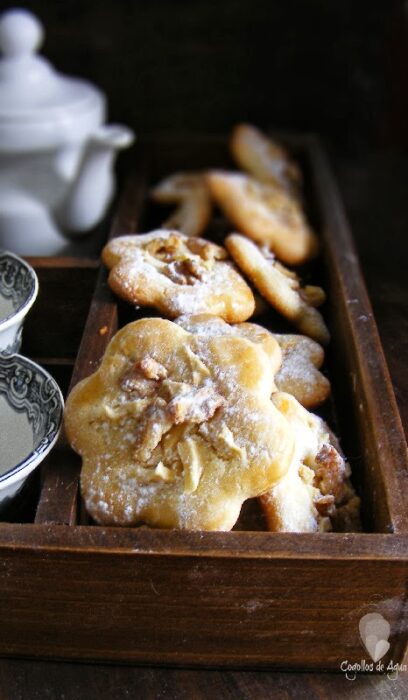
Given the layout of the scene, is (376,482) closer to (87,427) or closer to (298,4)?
(87,427)

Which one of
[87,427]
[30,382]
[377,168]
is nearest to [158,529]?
[87,427]

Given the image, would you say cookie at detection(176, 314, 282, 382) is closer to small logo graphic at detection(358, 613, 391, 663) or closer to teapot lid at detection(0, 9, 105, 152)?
small logo graphic at detection(358, 613, 391, 663)

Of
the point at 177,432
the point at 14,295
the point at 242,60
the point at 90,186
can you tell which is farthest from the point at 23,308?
the point at 242,60

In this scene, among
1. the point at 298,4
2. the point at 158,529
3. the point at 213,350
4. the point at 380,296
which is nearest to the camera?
the point at 158,529

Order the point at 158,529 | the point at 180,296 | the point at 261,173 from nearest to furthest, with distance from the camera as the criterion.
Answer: the point at 158,529 → the point at 180,296 → the point at 261,173

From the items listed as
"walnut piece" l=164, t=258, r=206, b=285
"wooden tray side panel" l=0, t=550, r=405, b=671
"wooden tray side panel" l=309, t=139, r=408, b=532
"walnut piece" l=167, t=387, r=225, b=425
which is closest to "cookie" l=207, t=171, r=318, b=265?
"wooden tray side panel" l=309, t=139, r=408, b=532

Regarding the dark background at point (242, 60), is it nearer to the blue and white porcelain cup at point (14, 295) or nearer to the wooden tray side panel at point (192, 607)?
the blue and white porcelain cup at point (14, 295)
